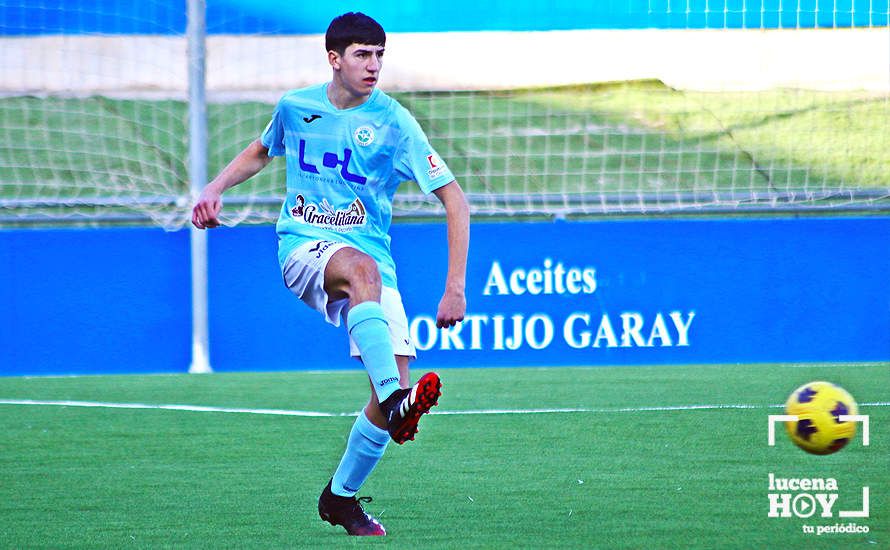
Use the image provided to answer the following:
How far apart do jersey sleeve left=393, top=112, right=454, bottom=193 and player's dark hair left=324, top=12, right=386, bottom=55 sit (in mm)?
282

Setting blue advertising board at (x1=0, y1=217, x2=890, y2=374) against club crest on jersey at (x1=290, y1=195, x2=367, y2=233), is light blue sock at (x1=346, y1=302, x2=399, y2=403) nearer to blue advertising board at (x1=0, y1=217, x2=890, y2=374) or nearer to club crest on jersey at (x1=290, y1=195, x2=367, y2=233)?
club crest on jersey at (x1=290, y1=195, x2=367, y2=233)

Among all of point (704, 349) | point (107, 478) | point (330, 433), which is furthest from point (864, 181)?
point (107, 478)

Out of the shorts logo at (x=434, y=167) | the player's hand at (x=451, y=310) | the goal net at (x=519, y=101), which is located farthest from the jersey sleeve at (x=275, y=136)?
the goal net at (x=519, y=101)

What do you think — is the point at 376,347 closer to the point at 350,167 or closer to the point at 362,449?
the point at 362,449

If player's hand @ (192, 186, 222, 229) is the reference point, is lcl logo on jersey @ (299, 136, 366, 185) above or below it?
above

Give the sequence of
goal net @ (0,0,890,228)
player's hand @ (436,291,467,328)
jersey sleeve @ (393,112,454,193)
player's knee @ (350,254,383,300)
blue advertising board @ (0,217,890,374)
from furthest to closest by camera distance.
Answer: goal net @ (0,0,890,228)
blue advertising board @ (0,217,890,374)
jersey sleeve @ (393,112,454,193)
player's knee @ (350,254,383,300)
player's hand @ (436,291,467,328)

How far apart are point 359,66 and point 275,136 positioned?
0.46 meters

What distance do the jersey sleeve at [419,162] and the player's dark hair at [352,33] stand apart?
0.28 meters

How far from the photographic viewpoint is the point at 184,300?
10625mm

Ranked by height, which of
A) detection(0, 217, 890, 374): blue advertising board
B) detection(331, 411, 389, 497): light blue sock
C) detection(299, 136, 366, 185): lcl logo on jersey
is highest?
detection(299, 136, 366, 185): lcl logo on jersey

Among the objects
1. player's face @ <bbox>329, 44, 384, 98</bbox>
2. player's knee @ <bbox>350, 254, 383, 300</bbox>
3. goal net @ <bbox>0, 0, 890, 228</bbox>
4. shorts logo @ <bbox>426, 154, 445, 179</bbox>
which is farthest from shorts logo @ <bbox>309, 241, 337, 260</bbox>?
goal net @ <bbox>0, 0, 890, 228</bbox>

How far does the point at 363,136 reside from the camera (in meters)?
4.95

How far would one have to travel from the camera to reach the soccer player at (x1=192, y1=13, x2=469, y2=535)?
483cm

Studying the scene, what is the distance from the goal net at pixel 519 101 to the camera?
1183cm
